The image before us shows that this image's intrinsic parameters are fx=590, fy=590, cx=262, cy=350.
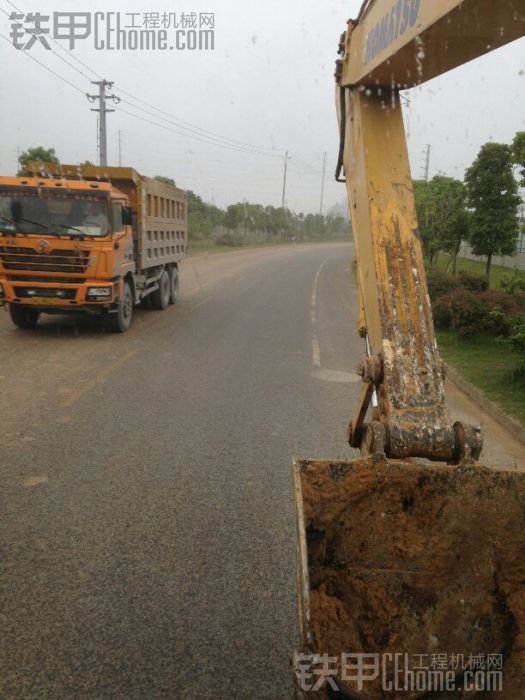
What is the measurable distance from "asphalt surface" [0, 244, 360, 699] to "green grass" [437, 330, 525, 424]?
1.82 meters

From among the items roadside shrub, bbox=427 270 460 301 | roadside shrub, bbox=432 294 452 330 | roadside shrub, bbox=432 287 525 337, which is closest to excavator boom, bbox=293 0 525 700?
roadside shrub, bbox=432 287 525 337

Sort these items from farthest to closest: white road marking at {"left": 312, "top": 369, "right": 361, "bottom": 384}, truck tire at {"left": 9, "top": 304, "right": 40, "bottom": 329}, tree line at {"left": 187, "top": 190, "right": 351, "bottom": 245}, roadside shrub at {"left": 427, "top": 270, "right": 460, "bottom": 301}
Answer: tree line at {"left": 187, "top": 190, "right": 351, "bottom": 245} → roadside shrub at {"left": 427, "top": 270, "right": 460, "bottom": 301} → truck tire at {"left": 9, "top": 304, "right": 40, "bottom": 329} → white road marking at {"left": 312, "top": 369, "right": 361, "bottom": 384}

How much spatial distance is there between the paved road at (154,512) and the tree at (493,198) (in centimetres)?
1062

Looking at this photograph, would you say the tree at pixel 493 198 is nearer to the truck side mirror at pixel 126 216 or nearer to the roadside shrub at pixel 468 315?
the roadside shrub at pixel 468 315

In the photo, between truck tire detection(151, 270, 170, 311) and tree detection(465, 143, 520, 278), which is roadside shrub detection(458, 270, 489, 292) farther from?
truck tire detection(151, 270, 170, 311)

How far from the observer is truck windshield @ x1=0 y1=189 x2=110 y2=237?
9.70 m

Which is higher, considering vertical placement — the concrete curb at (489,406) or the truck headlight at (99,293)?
the truck headlight at (99,293)

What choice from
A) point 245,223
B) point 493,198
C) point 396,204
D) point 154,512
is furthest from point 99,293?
point 245,223

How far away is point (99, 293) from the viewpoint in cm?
990

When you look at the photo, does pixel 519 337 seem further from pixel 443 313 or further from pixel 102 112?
pixel 102 112

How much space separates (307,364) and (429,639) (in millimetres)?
6676

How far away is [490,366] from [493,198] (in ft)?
33.3

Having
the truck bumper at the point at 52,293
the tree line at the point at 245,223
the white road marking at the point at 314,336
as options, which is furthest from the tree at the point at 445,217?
the tree line at the point at 245,223

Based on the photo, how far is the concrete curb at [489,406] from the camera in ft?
21.0
